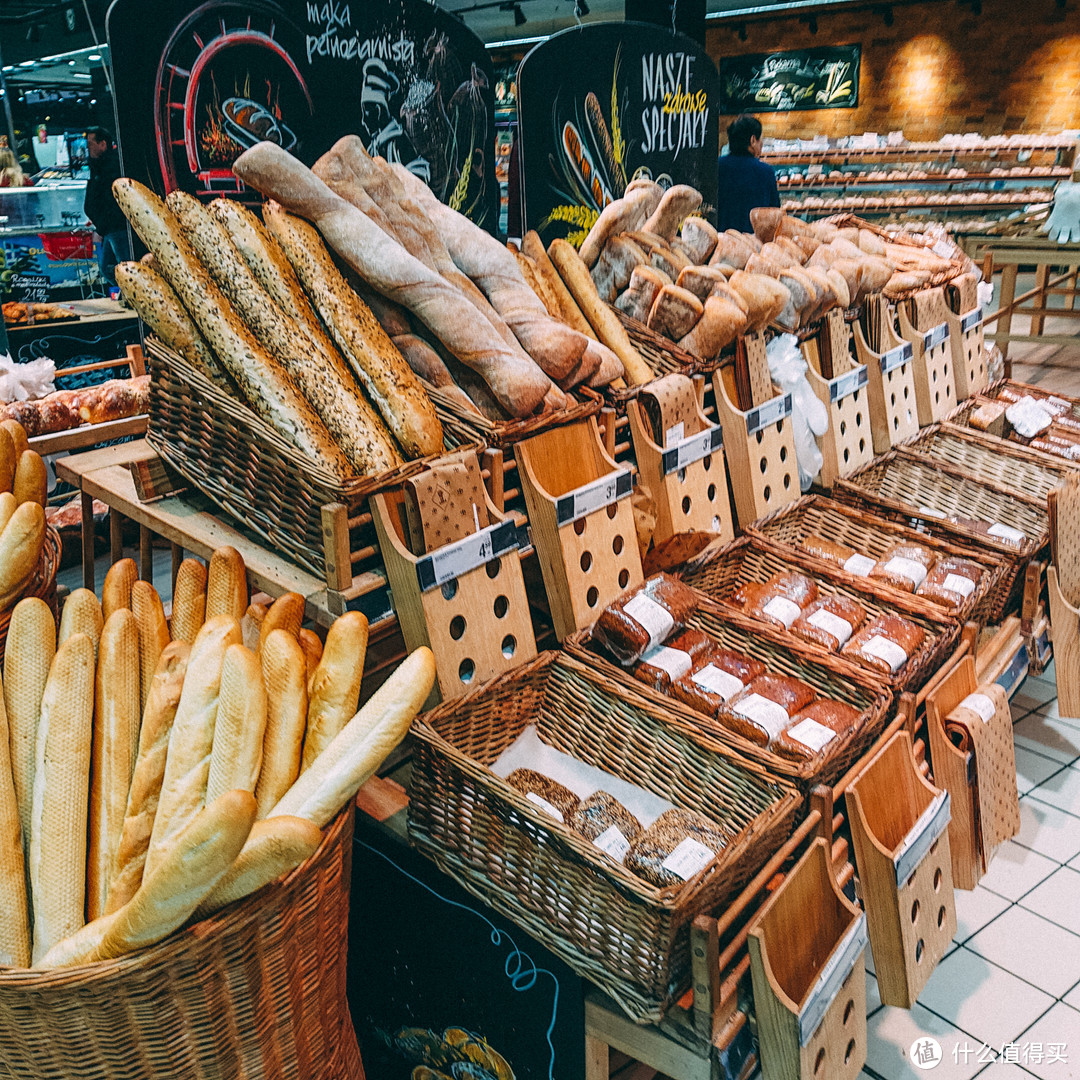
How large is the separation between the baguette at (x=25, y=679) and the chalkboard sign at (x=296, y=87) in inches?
55.2

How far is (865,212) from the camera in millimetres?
8781

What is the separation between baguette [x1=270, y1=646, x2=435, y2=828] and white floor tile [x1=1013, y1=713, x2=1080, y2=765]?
2376mm

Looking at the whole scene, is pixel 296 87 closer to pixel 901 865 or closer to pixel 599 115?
pixel 599 115

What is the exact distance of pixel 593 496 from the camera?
171 cm

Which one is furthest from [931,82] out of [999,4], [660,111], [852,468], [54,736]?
[54,736]

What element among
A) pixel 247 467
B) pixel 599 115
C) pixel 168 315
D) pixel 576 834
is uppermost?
pixel 599 115

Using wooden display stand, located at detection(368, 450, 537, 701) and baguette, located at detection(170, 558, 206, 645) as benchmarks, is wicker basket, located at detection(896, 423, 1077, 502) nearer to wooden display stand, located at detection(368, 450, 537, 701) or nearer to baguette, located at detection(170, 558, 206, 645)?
wooden display stand, located at detection(368, 450, 537, 701)

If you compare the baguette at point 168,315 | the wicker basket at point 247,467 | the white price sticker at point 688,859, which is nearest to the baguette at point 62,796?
the wicker basket at point 247,467

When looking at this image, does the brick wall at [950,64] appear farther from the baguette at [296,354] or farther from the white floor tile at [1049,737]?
the baguette at [296,354]

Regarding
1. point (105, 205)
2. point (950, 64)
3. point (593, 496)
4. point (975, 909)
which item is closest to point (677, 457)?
point (593, 496)

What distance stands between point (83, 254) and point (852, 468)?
4938 millimetres

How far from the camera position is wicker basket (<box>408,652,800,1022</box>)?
1.18 meters

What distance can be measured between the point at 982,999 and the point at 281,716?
5.69ft

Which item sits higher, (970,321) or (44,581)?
(44,581)
